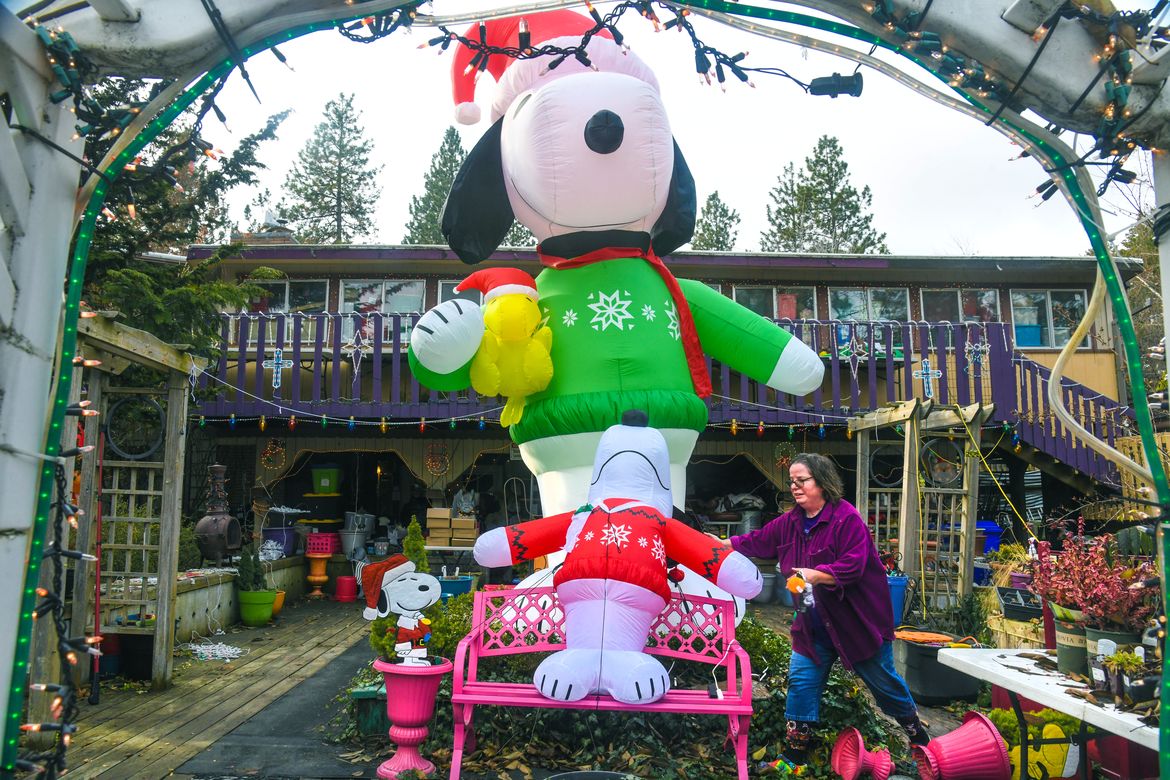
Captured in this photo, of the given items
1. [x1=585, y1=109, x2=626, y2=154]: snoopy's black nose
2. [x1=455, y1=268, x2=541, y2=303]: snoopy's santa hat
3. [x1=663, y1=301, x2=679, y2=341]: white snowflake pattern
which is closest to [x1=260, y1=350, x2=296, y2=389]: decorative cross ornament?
[x1=455, y1=268, x2=541, y2=303]: snoopy's santa hat

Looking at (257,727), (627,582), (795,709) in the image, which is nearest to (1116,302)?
(627,582)

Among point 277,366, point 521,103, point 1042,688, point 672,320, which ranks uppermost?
point 521,103

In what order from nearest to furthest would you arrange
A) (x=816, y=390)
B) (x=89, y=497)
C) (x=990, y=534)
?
(x=89, y=497)
(x=816, y=390)
(x=990, y=534)

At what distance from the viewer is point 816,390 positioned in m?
10.1

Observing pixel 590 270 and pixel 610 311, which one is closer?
pixel 610 311

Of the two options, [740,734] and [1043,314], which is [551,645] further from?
[1043,314]

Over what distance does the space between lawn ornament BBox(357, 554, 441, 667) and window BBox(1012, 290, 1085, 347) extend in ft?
41.3

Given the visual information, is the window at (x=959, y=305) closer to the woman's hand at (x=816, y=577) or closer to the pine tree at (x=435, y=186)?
the woman's hand at (x=816, y=577)

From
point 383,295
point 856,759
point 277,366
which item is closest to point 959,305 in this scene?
point 383,295

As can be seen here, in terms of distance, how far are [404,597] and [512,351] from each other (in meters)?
1.40

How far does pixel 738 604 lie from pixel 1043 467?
7.89 meters

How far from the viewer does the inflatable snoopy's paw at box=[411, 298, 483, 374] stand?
4113mm

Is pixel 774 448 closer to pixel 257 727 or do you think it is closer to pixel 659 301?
pixel 659 301

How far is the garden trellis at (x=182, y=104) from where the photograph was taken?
7.11ft
